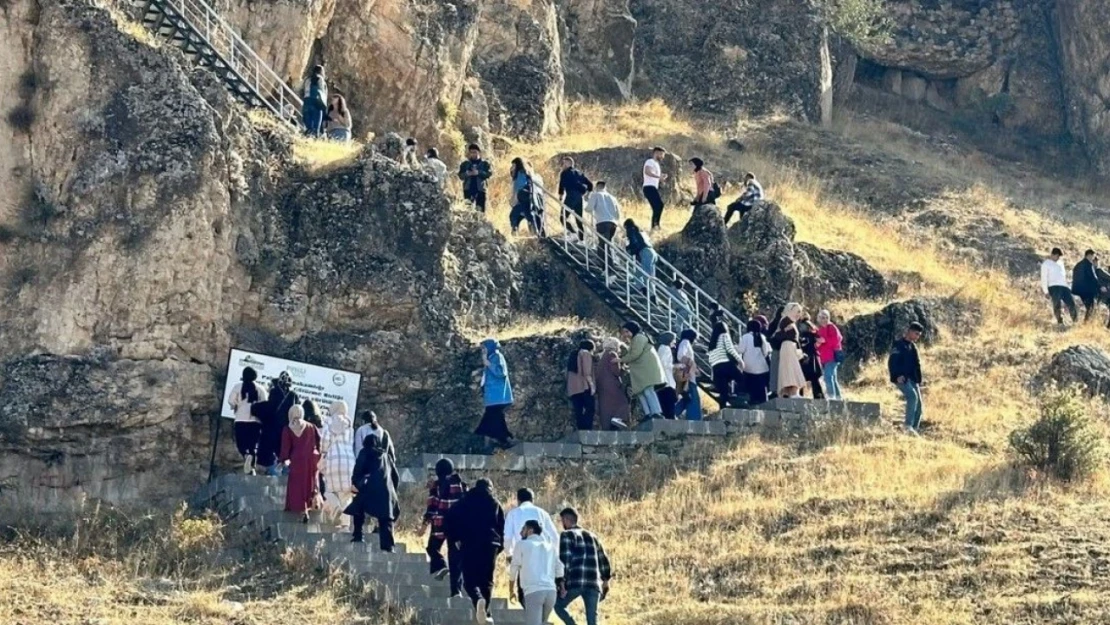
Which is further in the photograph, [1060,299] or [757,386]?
[1060,299]

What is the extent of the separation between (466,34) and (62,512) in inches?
630

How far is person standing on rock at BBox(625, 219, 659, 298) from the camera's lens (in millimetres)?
33188

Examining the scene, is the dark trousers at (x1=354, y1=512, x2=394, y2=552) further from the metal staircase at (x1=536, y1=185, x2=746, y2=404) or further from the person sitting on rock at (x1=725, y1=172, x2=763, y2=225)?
the person sitting on rock at (x1=725, y1=172, x2=763, y2=225)

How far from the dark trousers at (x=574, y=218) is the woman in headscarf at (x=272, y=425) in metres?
8.29

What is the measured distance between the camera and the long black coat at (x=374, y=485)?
935 inches

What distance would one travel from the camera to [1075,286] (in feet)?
123

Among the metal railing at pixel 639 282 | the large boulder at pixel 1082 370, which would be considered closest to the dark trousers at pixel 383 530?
the metal railing at pixel 639 282

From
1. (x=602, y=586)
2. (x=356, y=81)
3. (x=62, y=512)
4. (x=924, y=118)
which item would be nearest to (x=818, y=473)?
(x=602, y=586)

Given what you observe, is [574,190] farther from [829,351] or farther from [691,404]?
[691,404]

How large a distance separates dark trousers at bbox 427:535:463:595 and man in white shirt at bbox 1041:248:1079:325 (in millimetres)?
15820

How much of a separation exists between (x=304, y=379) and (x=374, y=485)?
502 cm

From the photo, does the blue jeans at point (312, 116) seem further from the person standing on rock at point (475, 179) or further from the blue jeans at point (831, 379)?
the blue jeans at point (831, 379)

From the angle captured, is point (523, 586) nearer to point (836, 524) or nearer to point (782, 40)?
point (836, 524)

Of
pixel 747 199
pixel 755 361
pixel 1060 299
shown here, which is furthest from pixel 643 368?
pixel 1060 299
